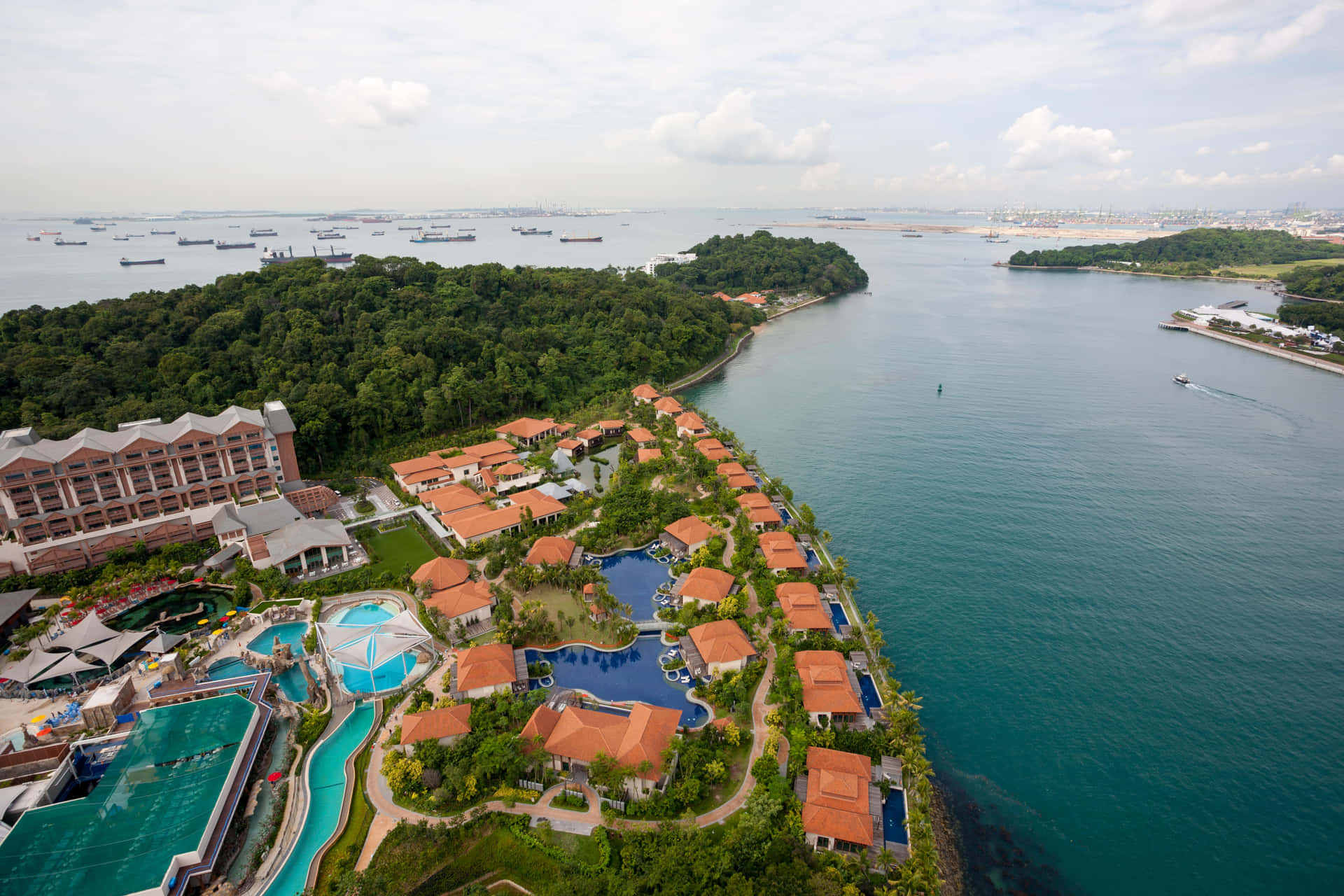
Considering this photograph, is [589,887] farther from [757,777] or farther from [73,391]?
[73,391]

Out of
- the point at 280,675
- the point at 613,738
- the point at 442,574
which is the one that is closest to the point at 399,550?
the point at 442,574

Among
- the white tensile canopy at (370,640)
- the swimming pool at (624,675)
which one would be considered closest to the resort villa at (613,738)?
the swimming pool at (624,675)

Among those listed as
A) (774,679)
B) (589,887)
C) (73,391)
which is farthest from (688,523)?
(73,391)

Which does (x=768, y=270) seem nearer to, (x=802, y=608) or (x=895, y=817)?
(x=802, y=608)

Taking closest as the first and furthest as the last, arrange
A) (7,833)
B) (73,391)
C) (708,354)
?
1. (7,833)
2. (73,391)
3. (708,354)

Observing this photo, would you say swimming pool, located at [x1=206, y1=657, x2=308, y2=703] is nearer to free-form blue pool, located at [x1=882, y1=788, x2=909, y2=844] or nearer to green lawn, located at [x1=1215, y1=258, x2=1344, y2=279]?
free-form blue pool, located at [x1=882, y1=788, x2=909, y2=844]

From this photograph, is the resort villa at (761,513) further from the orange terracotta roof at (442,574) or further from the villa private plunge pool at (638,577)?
the orange terracotta roof at (442,574)

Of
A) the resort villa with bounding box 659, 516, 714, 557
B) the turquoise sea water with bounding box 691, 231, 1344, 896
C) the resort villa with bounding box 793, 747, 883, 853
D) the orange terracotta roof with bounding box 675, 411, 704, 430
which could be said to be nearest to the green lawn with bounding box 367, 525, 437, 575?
the resort villa with bounding box 659, 516, 714, 557
